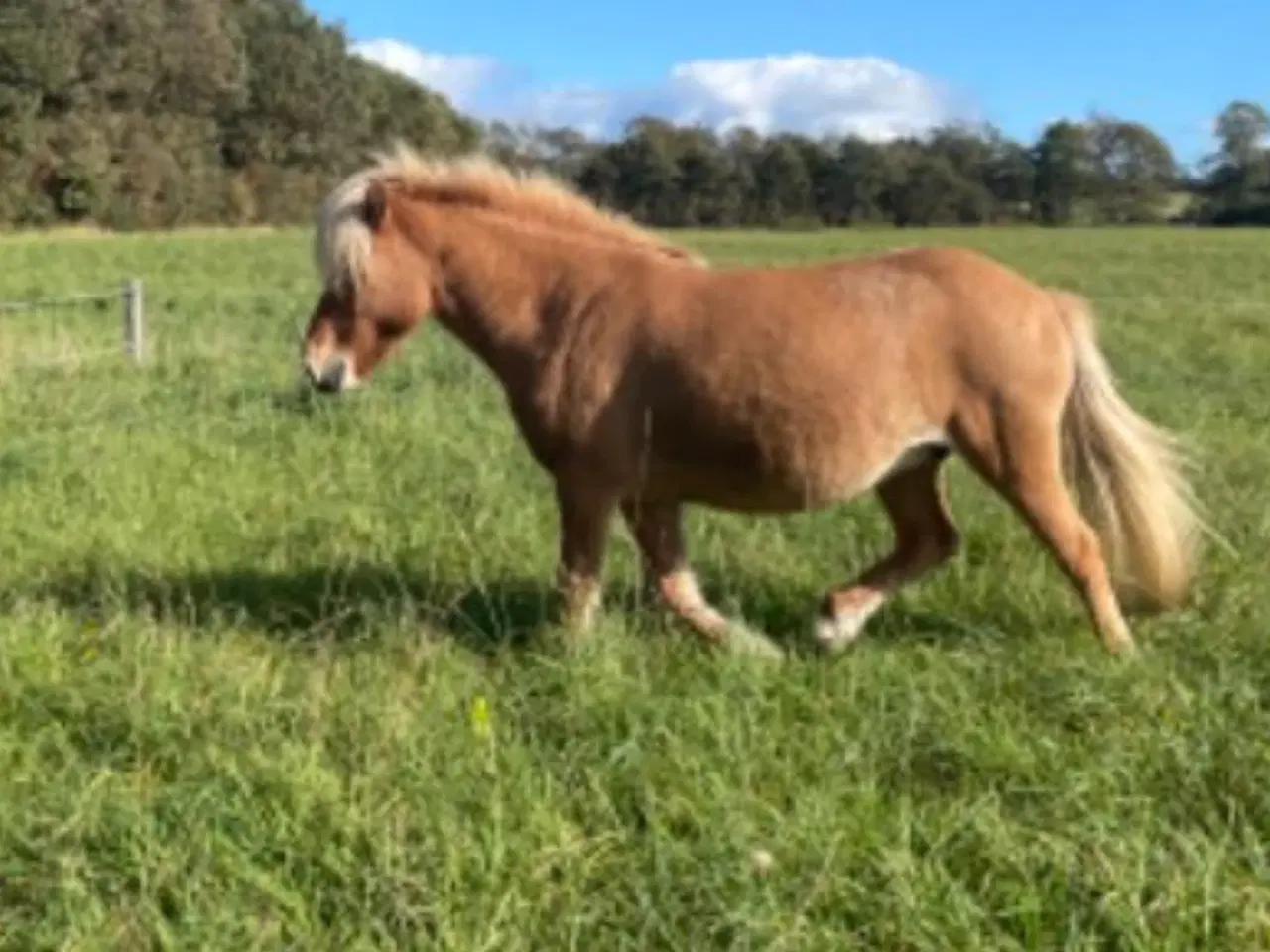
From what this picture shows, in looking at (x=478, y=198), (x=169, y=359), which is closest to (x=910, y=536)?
(x=478, y=198)

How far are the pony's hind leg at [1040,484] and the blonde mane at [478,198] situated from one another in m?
1.37

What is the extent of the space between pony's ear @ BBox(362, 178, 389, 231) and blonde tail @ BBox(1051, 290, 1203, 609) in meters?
2.65

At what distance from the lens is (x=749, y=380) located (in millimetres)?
5547

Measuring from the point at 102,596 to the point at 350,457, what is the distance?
11.8 ft

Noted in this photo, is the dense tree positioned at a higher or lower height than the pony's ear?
higher

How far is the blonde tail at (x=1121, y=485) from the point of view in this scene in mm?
5832

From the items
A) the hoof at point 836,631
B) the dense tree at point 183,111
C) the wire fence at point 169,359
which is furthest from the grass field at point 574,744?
the dense tree at point 183,111

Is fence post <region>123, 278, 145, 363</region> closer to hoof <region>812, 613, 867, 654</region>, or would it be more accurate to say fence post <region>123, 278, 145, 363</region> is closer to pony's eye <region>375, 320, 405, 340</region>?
pony's eye <region>375, 320, 405, 340</region>

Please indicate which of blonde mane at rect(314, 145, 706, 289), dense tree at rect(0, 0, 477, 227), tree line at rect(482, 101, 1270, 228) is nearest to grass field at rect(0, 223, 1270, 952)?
blonde mane at rect(314, 145, 706, 289)

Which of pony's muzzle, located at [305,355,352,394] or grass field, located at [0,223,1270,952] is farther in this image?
pony's muzzle, located at [305,355,352,394]

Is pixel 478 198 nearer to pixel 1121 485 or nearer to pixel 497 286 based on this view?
pixel 497 286

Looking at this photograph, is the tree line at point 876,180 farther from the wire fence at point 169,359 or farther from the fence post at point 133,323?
the fence post at point 133,323

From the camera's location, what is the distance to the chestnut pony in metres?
5.51

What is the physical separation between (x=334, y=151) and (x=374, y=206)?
78.7m
